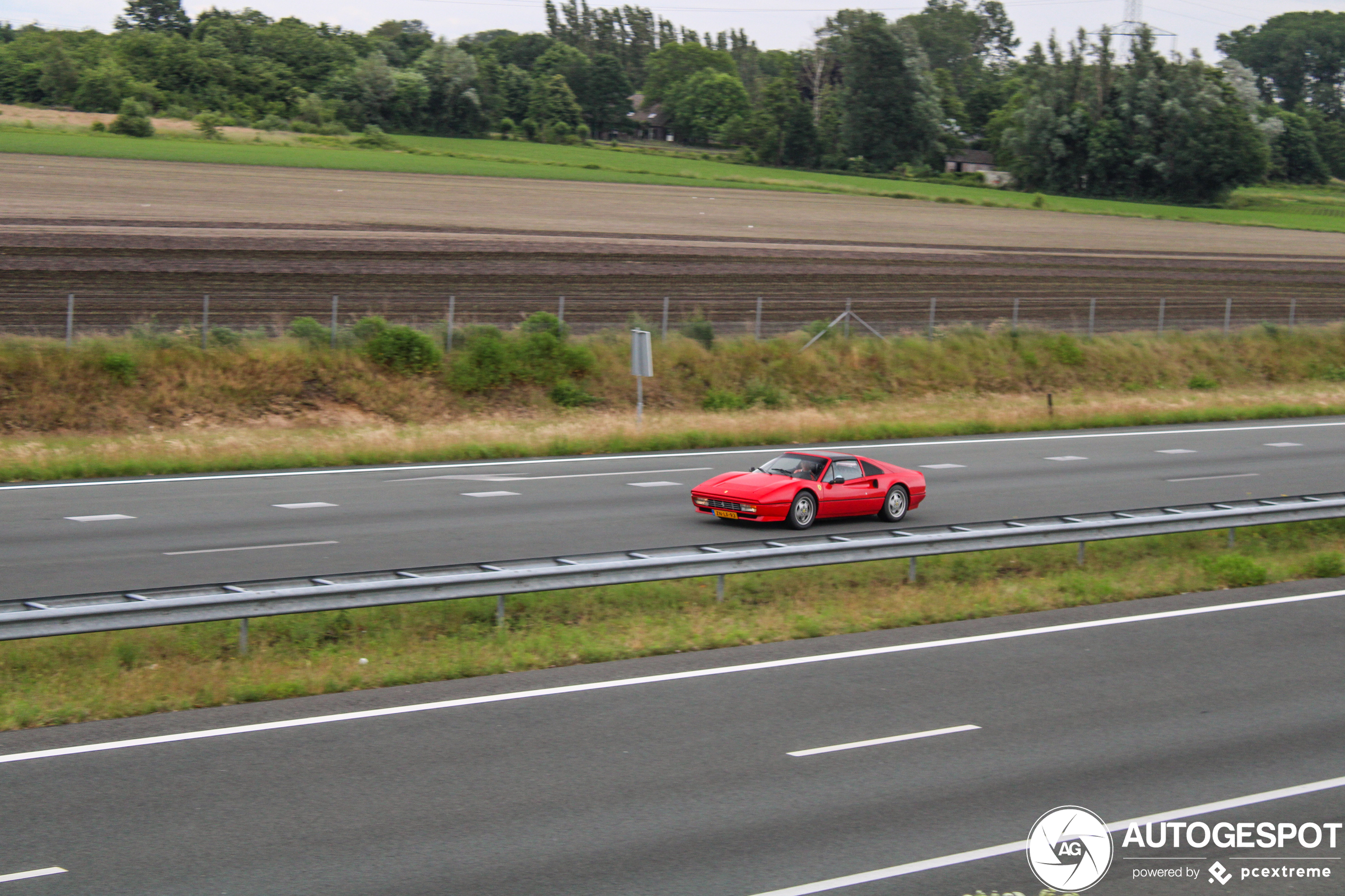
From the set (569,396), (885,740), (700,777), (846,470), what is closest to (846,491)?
(846,470)

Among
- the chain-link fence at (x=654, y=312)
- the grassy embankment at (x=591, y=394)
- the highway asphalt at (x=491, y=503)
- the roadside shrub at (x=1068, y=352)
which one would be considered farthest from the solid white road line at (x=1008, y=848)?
the roadside shrub at (x=1068, y=352)

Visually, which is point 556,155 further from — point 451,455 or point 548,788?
point 548,788

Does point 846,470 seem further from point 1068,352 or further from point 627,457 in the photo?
point 1068,352

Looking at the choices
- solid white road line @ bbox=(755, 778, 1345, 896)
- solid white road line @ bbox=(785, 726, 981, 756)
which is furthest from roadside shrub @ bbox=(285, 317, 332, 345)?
solid white road line @ bbox=(755, 778, 1345, 896)

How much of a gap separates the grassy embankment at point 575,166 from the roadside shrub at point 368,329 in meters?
33.9

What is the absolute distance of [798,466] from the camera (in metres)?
18.0

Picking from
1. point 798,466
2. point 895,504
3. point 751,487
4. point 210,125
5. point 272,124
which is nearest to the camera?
point 751,487

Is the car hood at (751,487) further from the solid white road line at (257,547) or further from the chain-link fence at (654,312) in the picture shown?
the chain-link fence at (654,312)

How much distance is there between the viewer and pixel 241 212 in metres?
46.9

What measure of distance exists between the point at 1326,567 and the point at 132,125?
68.0 m

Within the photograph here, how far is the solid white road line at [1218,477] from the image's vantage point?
22453 mm

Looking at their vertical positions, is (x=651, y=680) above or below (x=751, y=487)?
below

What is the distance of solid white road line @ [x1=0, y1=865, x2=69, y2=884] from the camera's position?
639 centimetres

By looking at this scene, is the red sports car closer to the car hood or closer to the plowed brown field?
the car hood
